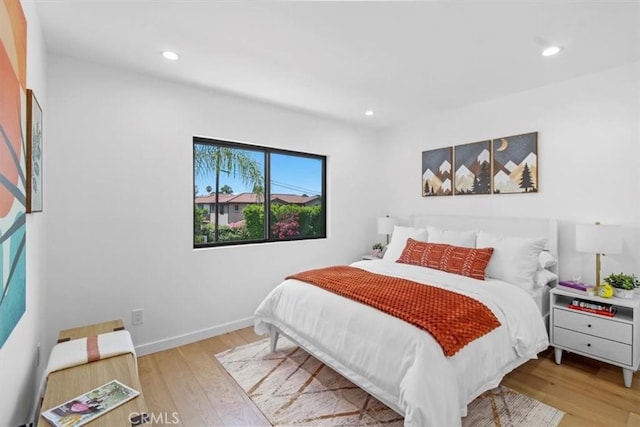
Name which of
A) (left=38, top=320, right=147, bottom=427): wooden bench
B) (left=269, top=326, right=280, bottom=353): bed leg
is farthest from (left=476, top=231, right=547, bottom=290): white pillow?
(left=38, top=320, right=147, bottom=427): wooden bench

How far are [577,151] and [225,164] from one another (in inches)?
133

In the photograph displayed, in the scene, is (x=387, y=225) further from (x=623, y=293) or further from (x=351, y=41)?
(x=351, y=41)

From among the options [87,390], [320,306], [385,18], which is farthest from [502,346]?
[87,390]

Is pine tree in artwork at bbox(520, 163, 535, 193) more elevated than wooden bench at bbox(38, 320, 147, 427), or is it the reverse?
pine tree in artwork at bbox(520, 163, 535, 193)

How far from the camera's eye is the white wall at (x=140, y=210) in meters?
2.43

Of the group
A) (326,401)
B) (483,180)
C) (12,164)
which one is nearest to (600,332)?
(483,180)

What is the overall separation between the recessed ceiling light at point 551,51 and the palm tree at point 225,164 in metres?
2.81

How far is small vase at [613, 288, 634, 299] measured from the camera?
7.77ft

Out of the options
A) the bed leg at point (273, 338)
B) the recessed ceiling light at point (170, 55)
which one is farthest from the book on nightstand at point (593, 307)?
the recessed ceiling light at point (170, 55)

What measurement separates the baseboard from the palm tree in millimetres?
901

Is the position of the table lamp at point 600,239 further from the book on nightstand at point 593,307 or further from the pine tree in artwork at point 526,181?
the pine tree in artwork at point 526,181

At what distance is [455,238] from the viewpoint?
3.15 meters

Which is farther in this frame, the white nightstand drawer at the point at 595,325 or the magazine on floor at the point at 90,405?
the white nightstand drawer at the point at 595,325

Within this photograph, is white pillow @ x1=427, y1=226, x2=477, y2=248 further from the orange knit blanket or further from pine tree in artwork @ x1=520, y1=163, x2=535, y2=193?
the orange knit blanket
